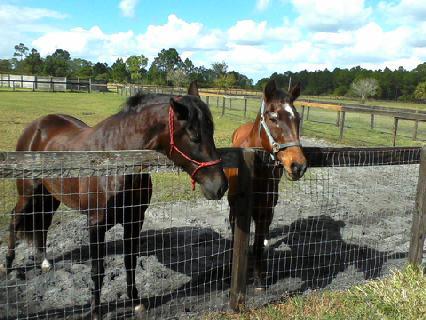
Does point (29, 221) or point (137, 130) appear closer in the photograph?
point (137, 130)

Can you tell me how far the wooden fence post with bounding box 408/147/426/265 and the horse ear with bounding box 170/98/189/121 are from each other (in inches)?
119

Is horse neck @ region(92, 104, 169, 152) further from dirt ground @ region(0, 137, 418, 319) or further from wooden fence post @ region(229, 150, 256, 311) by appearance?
dirt ground @ region(0, 137, 418, 319)

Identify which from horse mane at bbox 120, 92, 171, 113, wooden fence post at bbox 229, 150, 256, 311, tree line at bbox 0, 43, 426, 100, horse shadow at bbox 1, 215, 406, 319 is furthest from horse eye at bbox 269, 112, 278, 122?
tree line at bbox 0, 43, 426, 100

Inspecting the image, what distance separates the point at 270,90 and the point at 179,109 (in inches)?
63.0

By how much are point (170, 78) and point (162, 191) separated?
206ft

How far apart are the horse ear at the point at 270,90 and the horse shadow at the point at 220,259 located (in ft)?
5.35

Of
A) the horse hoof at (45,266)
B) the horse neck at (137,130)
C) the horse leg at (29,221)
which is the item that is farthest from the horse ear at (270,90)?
the horse hoof at (45,266)

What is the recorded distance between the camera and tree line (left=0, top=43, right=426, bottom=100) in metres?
71.6

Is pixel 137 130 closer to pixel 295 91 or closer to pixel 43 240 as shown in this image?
pixel 295 91

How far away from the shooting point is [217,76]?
2980 inches

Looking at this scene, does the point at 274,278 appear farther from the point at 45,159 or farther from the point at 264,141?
the point at 45,159

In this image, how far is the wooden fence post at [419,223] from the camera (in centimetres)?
469

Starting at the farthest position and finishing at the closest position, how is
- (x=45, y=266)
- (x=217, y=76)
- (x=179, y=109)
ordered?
(x=217, y=76) → (x=45, y=266) → (x=179, y=109)

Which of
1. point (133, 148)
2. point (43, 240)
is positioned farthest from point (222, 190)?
point (43, 240)
